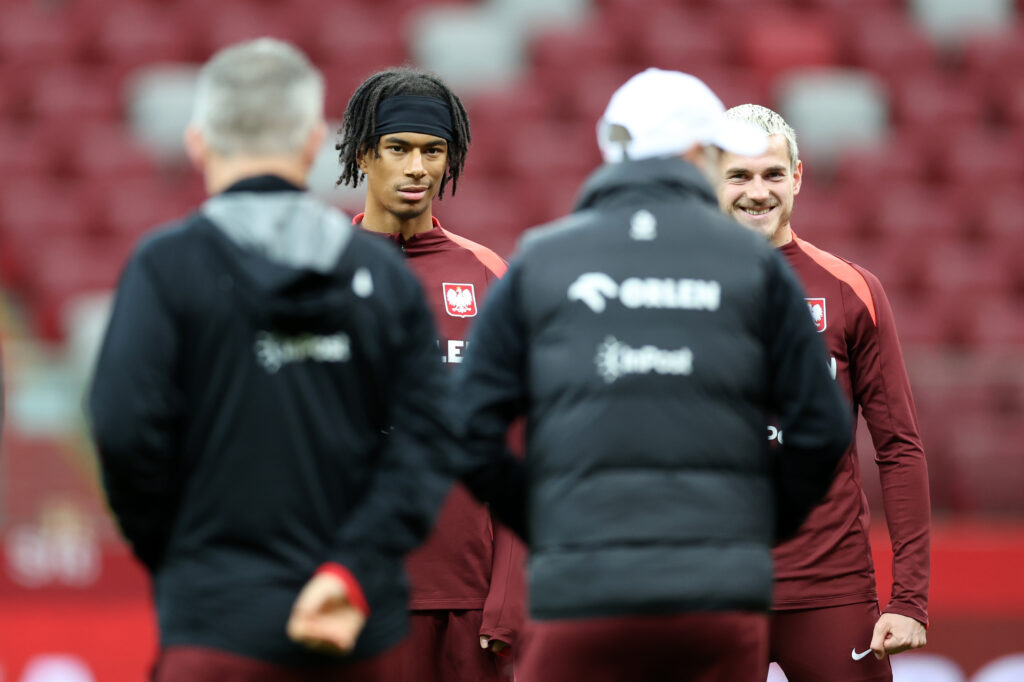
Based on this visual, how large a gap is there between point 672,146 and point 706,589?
0.80 metres

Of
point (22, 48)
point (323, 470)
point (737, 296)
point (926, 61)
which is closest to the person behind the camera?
point (323, 470)

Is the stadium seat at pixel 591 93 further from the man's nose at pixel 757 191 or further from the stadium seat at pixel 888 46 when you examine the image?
the man's nose at pixel 757 191

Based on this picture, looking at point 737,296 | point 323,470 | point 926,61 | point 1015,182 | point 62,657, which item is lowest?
point 62,657

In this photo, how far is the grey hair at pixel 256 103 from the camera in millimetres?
2600

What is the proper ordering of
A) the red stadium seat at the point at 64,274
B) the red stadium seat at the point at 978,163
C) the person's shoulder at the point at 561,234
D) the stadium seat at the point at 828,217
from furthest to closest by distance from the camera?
1. the red stadium seat at the point at 978,163
2. the stadium seat at the point at 828,217
3. the red stadium seat at the point at 64,274
4. the person's shoulder at the point at 561,234

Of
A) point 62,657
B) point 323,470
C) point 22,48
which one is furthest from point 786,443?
point 22,48

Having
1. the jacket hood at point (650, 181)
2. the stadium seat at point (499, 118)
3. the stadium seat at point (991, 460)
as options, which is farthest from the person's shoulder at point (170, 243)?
the stadium seat at point (499, 118)

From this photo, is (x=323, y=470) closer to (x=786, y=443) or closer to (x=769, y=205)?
(x=786, y=443)

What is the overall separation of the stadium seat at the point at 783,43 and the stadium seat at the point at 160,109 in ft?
13.5

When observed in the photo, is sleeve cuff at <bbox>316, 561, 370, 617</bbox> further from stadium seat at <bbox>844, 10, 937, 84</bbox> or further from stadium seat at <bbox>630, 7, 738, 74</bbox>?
stadium seat at <bbox>844, 10, 937, 84</bbox>

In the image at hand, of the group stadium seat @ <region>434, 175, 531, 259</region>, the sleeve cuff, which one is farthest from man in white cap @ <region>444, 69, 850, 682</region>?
stadium seat @ <region>434, 175, 531, 259</region>

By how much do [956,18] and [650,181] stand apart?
10.5 metres

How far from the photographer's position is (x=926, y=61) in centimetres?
1223

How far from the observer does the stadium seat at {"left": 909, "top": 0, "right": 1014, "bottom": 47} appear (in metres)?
12.5
